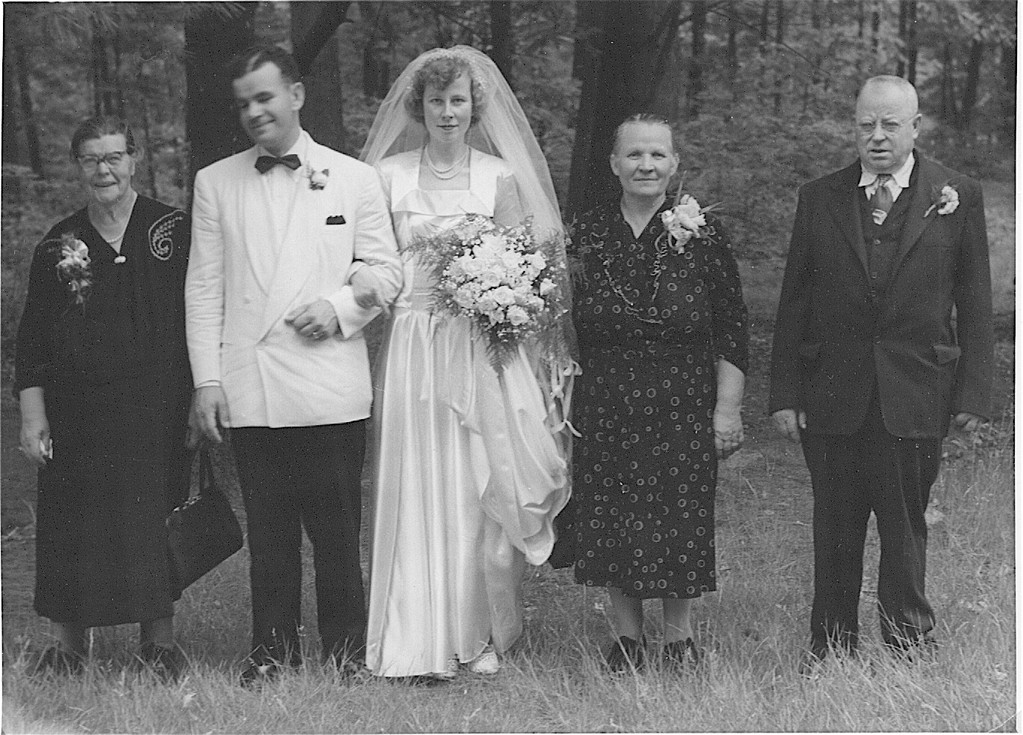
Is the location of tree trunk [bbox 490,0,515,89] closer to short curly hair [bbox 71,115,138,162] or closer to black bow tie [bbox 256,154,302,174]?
black bow tie [bbox 256,154,302,174]

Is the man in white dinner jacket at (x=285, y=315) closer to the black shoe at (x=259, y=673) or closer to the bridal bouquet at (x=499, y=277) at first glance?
the black shoe at (x=259, y=673)

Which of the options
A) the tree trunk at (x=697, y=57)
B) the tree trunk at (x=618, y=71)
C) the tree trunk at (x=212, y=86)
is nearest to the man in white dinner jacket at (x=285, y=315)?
the tree trunk at (x=212, y=86)

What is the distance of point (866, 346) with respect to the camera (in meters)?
4.25

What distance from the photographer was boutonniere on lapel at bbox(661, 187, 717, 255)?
13.8 ft

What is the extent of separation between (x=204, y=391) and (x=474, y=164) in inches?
50.6

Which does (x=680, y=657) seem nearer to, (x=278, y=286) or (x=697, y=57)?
(x=278, y=286)

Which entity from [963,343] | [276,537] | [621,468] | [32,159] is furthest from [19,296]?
[963,343]

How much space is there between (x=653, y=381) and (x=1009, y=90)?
2.37 m

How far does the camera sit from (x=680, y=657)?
447cm

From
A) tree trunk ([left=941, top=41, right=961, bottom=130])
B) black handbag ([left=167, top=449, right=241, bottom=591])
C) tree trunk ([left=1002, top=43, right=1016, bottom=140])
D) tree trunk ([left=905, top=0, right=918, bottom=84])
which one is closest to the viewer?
black handbag ([left=167, top=449, right=241, bottom=591])

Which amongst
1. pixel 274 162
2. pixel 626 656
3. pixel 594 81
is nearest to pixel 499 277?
pixel 274 162

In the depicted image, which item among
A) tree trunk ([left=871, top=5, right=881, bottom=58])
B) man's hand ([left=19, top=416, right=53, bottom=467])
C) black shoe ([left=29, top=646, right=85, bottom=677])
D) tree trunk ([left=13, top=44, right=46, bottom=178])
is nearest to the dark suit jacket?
tree trunk ([left=871, top=5, right=881, bottom=58])

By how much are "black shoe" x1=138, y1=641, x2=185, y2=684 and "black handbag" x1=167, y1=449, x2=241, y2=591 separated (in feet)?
0.81

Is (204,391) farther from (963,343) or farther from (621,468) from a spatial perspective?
(963,343)
